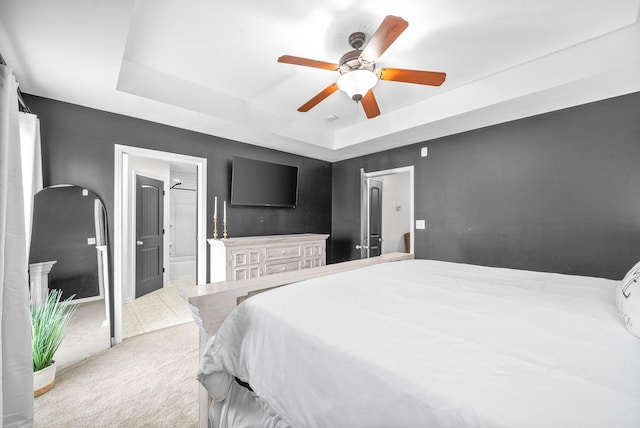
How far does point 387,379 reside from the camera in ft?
2.28

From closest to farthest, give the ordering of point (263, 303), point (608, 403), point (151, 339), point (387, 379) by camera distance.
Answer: point (608, 403) → point (387, 379) → point (263, 303) → point (151, 339)

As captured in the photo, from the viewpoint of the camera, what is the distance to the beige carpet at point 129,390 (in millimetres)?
1659

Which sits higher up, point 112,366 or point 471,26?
point 471,26

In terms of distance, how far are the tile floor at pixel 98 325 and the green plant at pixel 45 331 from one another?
0.20 meters

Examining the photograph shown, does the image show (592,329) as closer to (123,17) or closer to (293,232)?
(123,17)

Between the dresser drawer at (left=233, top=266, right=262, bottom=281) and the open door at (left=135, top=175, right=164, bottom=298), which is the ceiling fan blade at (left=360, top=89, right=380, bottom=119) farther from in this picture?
the open door at (left=135, top=175, right=164, bottom=298)

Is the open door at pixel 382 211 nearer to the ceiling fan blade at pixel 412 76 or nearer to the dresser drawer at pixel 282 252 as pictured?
the dresser drawer at pixel 282 252

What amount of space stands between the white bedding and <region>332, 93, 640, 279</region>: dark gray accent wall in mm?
1459

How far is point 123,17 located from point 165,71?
3.18 ft

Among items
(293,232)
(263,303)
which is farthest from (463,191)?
(263,303)

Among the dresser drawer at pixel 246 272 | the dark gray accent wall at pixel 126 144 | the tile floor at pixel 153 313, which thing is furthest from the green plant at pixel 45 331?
the dresser drawer at pixel 246 272

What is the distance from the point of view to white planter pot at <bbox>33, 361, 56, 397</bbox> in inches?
73.1

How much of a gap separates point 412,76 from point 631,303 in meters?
1.60

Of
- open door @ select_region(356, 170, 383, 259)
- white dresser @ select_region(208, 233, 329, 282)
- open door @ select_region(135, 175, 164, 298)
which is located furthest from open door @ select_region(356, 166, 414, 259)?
open door @ select_region(135, 175, 164, 298)
